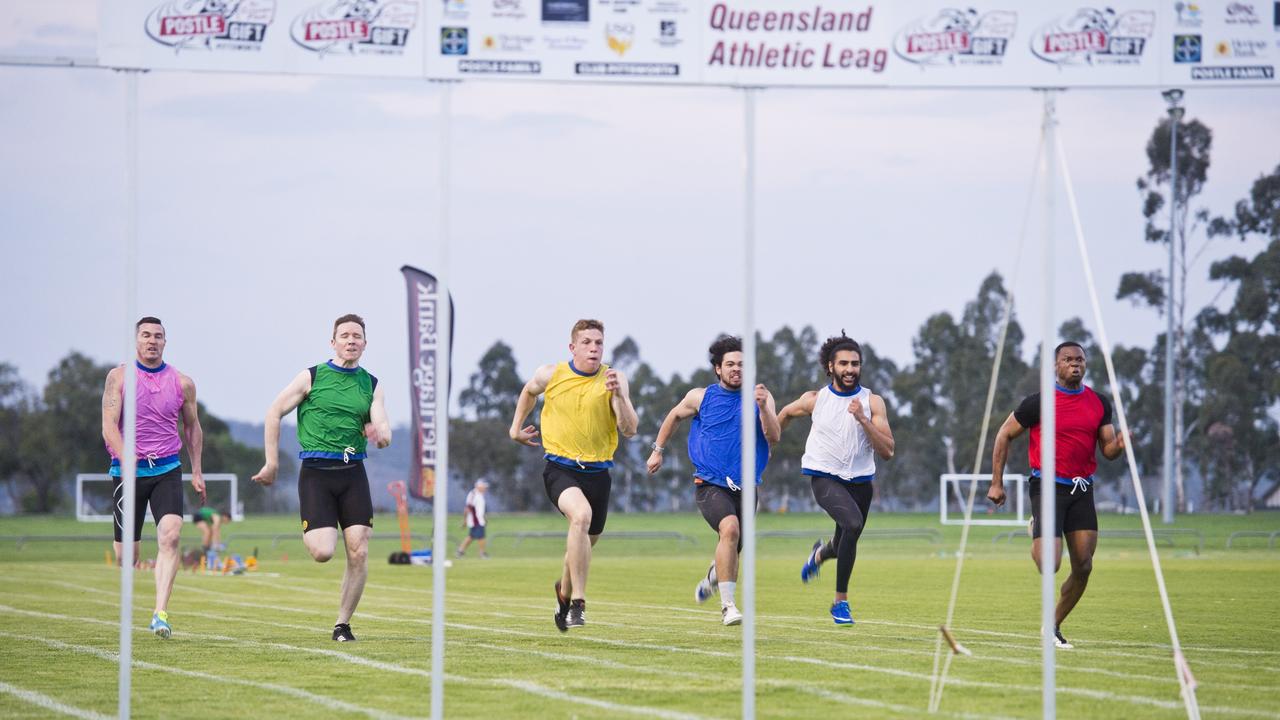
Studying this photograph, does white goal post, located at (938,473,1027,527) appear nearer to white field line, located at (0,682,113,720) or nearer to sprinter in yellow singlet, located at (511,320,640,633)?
sprinter in yellow singlet, located at (511,320,640,633)

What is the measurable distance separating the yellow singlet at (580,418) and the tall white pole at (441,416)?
5220mm

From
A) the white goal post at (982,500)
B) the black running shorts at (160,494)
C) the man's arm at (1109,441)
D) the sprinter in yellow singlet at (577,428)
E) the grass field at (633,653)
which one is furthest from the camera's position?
the white goal post at (982,500)

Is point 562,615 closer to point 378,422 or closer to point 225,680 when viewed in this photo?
point 378,422

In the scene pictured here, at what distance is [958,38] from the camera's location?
29.6ft

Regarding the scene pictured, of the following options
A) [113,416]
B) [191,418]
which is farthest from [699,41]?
[191,418]

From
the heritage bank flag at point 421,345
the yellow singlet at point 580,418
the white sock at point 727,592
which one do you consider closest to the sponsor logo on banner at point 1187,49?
the yellow singlet at point 580,418

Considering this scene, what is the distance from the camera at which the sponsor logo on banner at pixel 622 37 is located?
8.80 metres

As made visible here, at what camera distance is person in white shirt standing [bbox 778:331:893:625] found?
14.6 m

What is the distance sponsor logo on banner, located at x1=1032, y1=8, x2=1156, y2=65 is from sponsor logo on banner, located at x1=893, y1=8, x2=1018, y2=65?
0.64 feet

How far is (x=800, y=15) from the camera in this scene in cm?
895

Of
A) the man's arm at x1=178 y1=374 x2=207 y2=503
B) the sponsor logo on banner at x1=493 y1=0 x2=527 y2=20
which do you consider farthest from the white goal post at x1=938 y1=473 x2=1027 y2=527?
the sponsor logo on banner at x1=493 y1=0 x2=527 y2=20

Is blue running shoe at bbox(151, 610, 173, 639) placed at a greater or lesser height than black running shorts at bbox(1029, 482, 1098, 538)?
lesser

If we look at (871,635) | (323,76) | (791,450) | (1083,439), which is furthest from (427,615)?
(791,450)

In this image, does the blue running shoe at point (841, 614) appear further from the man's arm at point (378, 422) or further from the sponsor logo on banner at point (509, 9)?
the sponsor logo on banner at point (509, 9)
